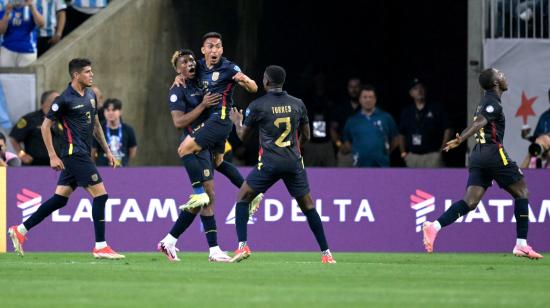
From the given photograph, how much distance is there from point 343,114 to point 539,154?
3.86 meters

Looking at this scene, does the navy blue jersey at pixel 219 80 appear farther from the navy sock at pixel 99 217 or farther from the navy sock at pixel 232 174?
the navy sock at pixel 99 217

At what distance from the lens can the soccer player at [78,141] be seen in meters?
16.9

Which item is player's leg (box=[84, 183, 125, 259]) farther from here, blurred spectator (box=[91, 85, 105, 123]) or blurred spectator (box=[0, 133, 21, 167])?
blurred spectator (box=[91, 85, 105, 123])

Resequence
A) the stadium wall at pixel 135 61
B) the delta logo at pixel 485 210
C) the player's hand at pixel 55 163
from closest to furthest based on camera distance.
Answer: the player's hand at pixel 55 163 → the delta logo at pixel 485 210 → the stadium wall at pixel 135 61

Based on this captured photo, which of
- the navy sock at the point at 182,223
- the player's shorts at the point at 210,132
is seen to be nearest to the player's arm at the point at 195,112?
the player's shorts at the point at 210,132

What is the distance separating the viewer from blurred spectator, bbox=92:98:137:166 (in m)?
22.0

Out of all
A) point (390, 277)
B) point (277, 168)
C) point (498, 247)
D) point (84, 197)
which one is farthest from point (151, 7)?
point (390, 277)

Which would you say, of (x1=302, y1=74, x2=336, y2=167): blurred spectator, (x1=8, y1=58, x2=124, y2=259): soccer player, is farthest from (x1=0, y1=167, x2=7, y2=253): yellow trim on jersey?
(x1=302, y1=74, x2=336, y2=167): blurred spectator

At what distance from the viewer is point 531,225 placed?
68.8ft

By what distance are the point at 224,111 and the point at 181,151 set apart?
69 cm

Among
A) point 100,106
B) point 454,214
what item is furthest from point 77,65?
point 100,106

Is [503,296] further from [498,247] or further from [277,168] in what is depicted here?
[498,247]

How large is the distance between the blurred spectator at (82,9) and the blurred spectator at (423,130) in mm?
6306

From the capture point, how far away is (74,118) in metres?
17.0
